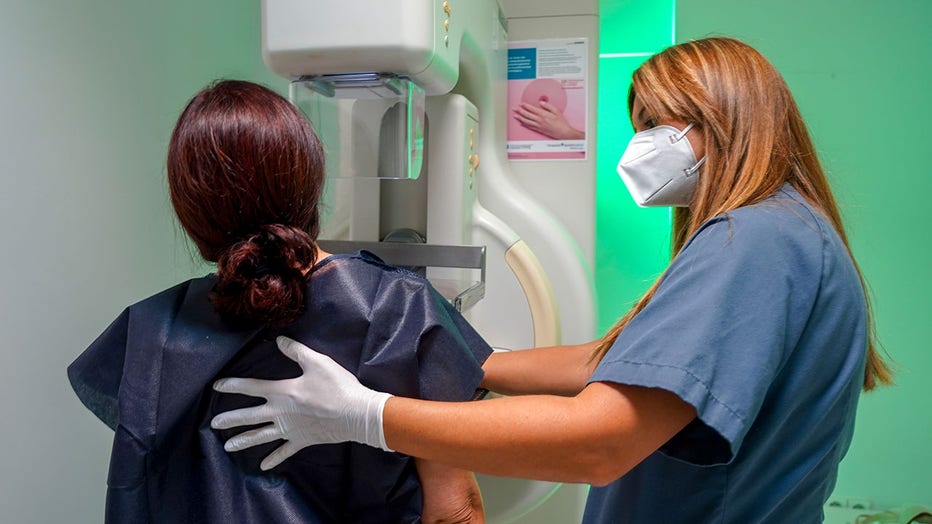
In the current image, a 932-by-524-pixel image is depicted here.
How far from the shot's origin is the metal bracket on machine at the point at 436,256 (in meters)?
1.34

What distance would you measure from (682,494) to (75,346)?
133 centimetres

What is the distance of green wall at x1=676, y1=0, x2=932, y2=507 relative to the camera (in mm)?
2398

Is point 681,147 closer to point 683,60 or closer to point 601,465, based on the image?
point 683,60

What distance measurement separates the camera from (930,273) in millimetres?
2428

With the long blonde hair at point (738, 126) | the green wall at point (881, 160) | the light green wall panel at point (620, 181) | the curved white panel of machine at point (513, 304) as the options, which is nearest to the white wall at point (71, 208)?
the curved white panel of machine at point (513, 304)

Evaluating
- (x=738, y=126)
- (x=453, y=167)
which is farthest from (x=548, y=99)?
(x=738, y=126)

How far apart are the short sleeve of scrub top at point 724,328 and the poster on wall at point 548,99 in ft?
3.17

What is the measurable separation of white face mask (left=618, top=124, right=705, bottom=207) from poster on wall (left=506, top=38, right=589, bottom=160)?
671 mm

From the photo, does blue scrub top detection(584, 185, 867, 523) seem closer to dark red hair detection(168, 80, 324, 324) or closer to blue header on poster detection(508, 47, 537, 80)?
dark red hair detection(168, 80, 324, 324)

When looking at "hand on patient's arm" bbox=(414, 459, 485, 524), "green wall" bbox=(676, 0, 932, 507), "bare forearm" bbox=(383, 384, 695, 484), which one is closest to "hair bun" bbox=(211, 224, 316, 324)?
"bare forearm" bbox=(383, 384, 695, 484)

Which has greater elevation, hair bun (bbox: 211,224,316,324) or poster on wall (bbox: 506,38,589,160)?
poster on wall (bbox: 506,38,589,160)

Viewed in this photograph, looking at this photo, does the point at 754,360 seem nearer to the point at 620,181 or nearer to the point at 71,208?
the point at 71,208

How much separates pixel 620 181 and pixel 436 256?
1.50 m

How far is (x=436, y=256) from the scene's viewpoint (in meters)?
1.37
